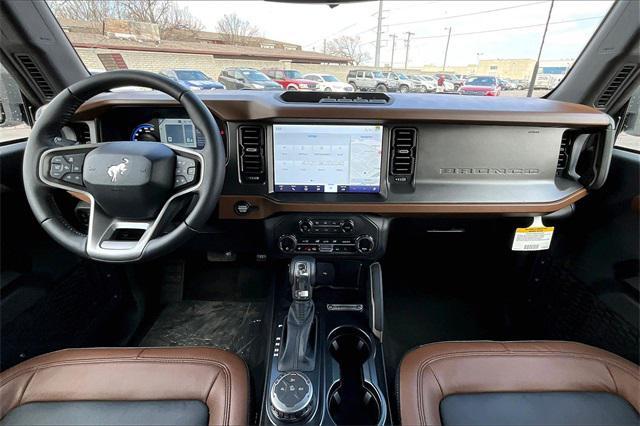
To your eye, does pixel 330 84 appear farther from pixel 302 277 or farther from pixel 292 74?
pixel 302 277

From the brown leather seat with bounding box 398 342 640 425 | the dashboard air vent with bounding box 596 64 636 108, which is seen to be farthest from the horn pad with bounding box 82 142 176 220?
the dashboard air vent with bounding box 596 64 636 108

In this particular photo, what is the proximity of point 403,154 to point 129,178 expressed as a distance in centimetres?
102

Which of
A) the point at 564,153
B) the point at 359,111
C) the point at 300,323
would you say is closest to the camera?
the point at 359,111

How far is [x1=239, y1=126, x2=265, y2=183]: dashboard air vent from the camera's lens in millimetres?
1435

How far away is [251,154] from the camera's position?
1467 millimetres

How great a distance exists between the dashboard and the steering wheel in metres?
0.29

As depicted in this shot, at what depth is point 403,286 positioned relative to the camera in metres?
2.34

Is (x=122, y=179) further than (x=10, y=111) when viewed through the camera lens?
No

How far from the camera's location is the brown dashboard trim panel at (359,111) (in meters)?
1.37

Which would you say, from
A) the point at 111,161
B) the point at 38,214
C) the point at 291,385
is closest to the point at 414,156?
the point at 291,385

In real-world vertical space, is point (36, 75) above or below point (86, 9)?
below

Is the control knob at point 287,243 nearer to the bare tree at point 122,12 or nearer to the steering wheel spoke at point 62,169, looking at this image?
the steering wheel spoke at point 62,169

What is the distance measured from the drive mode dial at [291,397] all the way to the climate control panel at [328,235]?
555 millimetres

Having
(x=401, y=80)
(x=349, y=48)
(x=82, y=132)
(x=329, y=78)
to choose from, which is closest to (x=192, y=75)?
(x=82, y=132)
